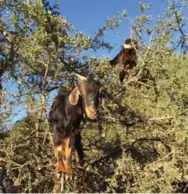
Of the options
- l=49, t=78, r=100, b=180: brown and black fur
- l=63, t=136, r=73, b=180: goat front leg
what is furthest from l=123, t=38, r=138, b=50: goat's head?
l=63, t=136, r=73, b=180: goat front leg

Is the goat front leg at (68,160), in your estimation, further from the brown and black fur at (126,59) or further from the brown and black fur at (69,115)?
the brown and black fur at (126,59)

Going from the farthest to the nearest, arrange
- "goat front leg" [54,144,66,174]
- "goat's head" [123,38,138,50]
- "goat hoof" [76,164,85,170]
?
"goat's head" [123,38,138,50] < "goat hoof" [76,164,85,170] < "goat front leg" [54,144,66,174]

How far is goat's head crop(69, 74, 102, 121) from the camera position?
4164mm

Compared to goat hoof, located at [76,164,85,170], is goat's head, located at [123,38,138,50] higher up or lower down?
higher up

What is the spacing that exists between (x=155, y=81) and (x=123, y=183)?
1.38m

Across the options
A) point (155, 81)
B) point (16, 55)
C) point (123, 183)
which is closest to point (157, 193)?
point (123, 183)

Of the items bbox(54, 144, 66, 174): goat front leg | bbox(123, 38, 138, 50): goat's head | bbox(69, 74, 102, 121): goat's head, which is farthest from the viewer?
bbox(123, 38, 138, 50): goat's head

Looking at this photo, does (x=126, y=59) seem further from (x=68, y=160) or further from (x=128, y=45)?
(x=68, y=160)

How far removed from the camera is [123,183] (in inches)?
207

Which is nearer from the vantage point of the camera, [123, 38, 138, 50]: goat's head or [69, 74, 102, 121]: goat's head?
[69, 74, 102, 121]: goat's head

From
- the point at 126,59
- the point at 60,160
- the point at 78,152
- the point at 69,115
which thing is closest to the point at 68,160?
the point at 60,160

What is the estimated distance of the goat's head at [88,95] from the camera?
416 cm

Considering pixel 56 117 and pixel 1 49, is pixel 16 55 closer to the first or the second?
pixel 1 49

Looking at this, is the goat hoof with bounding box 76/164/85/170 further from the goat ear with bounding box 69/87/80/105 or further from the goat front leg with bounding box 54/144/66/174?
the goat ear with bounding box 69/87/80/105
